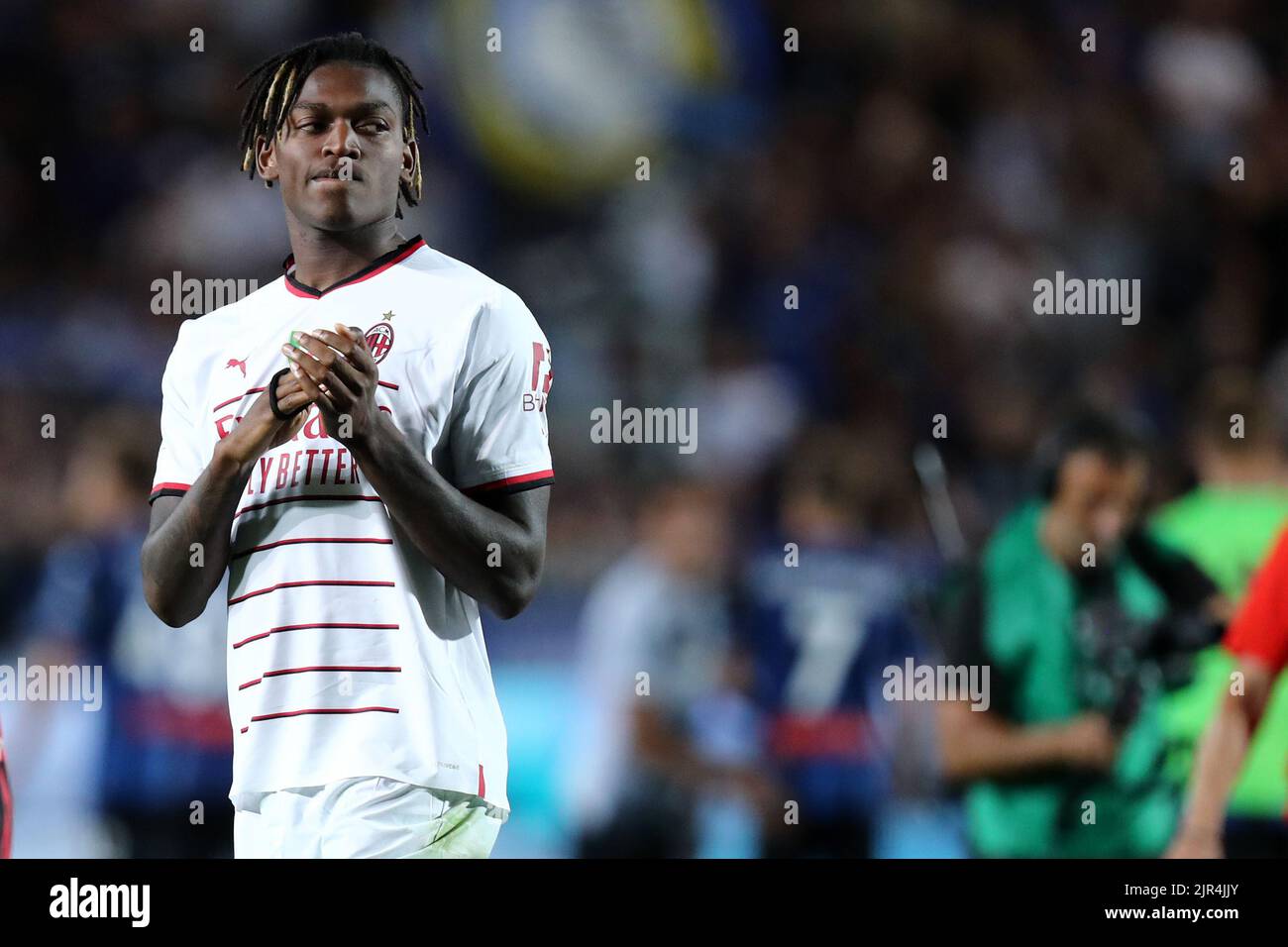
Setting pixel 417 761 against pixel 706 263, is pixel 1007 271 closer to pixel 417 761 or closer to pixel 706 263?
pixel 706 263

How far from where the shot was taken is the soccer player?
2027mm

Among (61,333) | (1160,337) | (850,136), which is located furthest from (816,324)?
(61,333)

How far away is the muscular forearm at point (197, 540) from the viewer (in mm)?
2082

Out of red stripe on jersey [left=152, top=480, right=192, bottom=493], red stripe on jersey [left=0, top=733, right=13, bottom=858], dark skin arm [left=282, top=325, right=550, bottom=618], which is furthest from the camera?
red stripe on jersey [left=0, top=733, right=13, bottom=858]

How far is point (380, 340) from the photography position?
2170 mm

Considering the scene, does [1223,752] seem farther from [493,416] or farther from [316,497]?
[316,497]

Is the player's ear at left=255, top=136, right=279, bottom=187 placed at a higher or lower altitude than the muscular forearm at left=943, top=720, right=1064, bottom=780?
higher

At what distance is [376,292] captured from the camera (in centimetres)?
221

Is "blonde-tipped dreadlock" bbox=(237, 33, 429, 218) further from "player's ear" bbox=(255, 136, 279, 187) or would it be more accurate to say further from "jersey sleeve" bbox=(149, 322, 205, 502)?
"jersey sleeve" bbox=(149, 322, 205, 502)

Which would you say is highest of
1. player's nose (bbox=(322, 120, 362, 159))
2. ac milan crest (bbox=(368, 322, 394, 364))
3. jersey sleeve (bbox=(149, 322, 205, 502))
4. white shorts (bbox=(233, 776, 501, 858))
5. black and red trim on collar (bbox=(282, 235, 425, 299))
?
player's nose (bbox=(322, 120, 362, 159))

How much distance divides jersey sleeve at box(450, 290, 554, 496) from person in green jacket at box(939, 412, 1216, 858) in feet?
5.53

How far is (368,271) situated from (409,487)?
39cm

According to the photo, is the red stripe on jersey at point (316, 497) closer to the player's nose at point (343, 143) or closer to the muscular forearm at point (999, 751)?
the player's nose at point (343, 143)

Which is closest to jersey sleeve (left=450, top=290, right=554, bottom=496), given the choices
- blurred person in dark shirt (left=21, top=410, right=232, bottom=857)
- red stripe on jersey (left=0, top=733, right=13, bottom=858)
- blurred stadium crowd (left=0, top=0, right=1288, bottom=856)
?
red stripe on jersey (left=0, top=733, right=13, bottom=858)
